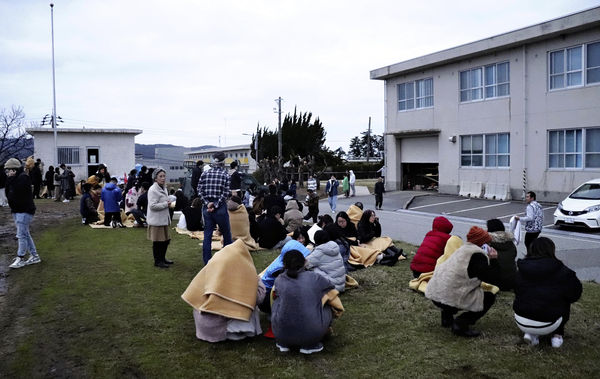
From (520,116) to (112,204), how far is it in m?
17.7

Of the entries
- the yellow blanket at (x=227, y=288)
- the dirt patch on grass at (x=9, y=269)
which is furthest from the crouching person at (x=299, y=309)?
the dirt patch on grass at (x=9, y=269)

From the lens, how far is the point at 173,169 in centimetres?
6306

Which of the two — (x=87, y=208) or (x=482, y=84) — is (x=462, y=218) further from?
(x=87, y=208)

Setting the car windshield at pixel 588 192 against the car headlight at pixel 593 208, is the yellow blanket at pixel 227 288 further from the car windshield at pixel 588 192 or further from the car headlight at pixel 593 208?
the car windshield at pixel 588 192

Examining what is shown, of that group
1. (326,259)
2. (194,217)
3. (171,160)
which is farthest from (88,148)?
(171,160)

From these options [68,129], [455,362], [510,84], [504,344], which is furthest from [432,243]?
[68,129]

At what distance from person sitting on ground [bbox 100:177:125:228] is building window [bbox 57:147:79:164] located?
20982mm

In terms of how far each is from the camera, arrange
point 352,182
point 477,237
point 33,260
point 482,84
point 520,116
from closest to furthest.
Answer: point 477,237, point 33,260, point 520,116, point 482,84, point 352,182

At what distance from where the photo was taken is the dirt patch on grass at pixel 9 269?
18.3ft

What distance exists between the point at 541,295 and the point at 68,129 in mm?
34187

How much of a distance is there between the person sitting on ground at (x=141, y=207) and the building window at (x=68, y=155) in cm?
2081

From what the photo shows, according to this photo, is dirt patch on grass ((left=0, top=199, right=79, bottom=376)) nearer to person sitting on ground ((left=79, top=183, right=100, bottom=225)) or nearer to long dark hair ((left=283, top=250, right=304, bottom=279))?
person sitting on ground ((left=79, top=183, right=100, bottom=225))

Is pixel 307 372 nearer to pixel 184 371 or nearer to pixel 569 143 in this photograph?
pixel 184 371

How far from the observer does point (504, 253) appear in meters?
7.14
